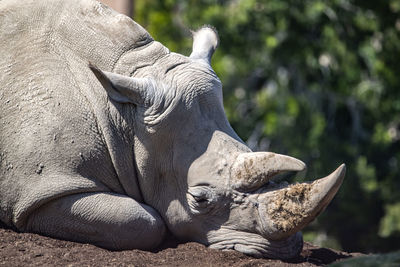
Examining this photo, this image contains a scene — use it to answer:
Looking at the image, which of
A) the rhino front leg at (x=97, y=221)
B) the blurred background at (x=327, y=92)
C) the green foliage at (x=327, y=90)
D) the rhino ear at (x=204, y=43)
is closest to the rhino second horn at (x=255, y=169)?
the rhino front leg at (x=97, y=221)

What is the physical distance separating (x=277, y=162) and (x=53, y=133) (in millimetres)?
1412

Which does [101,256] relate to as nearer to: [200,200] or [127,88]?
[200,200]

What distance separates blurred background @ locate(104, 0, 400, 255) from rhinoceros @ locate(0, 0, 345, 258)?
6.22 meters

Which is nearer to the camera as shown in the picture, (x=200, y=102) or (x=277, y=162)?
(x=277, y=162)

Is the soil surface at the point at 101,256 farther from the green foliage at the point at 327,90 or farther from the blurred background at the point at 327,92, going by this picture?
the green foliage at the point at 327,90

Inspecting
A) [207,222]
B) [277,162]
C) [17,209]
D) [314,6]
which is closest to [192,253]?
[207,222]

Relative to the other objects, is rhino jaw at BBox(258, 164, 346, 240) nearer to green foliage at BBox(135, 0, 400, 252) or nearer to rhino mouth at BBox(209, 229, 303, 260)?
rhino mouth at BBox(209, 229, 303, 260)

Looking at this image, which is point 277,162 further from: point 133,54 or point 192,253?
point 133,54

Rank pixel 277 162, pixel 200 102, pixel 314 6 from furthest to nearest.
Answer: pixel 314 6
pixel 200 102
pixel 277 162

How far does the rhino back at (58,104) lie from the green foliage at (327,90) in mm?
6325

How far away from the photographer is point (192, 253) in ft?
16.1

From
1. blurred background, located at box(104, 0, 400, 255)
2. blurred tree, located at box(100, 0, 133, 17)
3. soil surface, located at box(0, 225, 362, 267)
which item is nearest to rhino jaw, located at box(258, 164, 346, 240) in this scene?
soil surface, located at box(0, 225, 362, 267)

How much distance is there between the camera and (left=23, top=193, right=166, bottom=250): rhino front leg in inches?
191

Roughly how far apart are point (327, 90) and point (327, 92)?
0.35 feet
